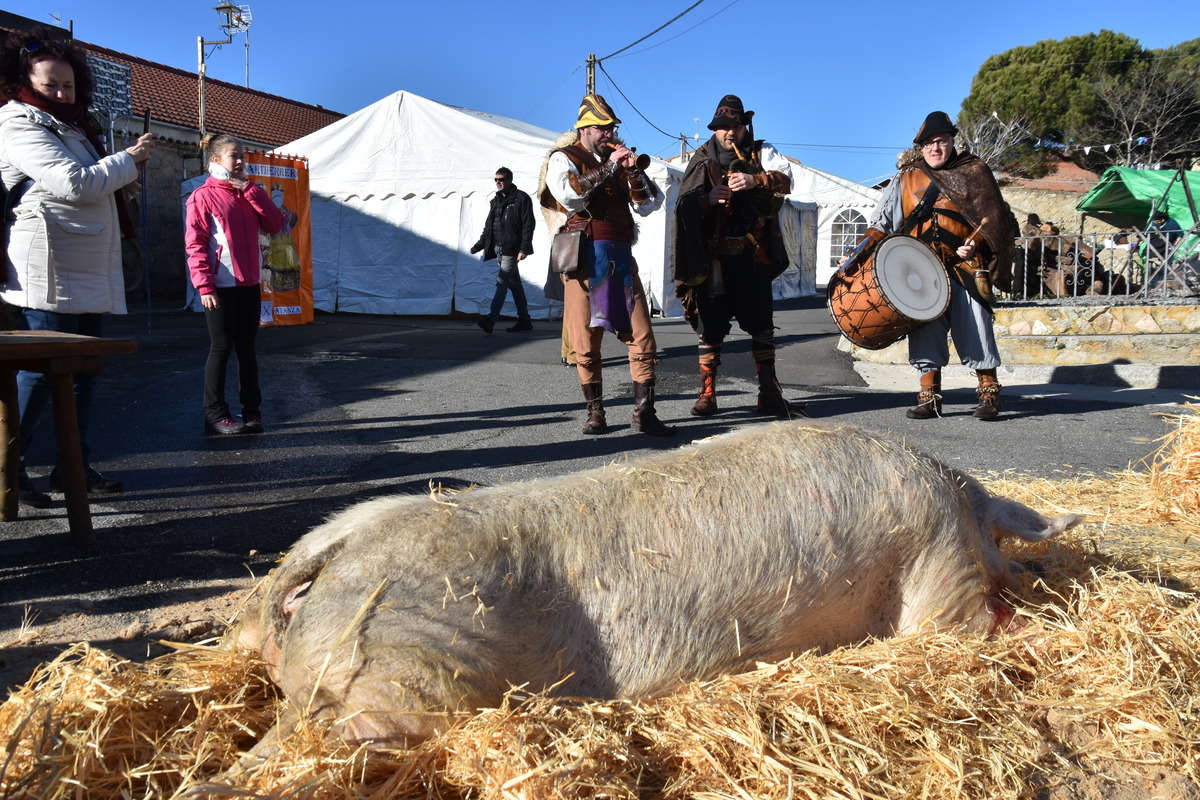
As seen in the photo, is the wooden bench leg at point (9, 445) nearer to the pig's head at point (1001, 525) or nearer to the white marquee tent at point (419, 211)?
the pig's head at point (1001, 525)

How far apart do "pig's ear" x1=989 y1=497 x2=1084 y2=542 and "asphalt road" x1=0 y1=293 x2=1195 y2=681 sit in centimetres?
133

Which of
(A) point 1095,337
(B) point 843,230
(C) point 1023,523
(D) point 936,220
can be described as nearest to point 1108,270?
(A) point 1095,337

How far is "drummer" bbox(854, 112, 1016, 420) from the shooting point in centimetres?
616

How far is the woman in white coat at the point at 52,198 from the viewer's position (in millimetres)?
3781

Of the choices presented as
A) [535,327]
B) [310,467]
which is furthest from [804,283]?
[310,467]

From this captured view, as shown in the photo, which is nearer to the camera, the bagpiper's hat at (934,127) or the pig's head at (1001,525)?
the pig's head at (1001,525)

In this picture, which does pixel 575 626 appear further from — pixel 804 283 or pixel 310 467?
pixel 804 283

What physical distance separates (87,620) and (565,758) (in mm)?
2018

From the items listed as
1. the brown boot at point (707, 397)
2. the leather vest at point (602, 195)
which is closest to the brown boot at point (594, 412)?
the brown boot at point (707, 397)

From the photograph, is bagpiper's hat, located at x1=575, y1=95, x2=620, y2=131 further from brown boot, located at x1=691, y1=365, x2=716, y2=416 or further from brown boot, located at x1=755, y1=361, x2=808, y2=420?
brown boot, located at x1=755, y1=361, x2=808, y2=420

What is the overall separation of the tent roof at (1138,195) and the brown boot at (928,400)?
37.3 ft

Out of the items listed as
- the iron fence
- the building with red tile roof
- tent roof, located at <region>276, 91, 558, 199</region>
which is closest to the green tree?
the iron fence

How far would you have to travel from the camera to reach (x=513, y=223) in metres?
12.5

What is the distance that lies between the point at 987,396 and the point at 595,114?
3.62 metres
